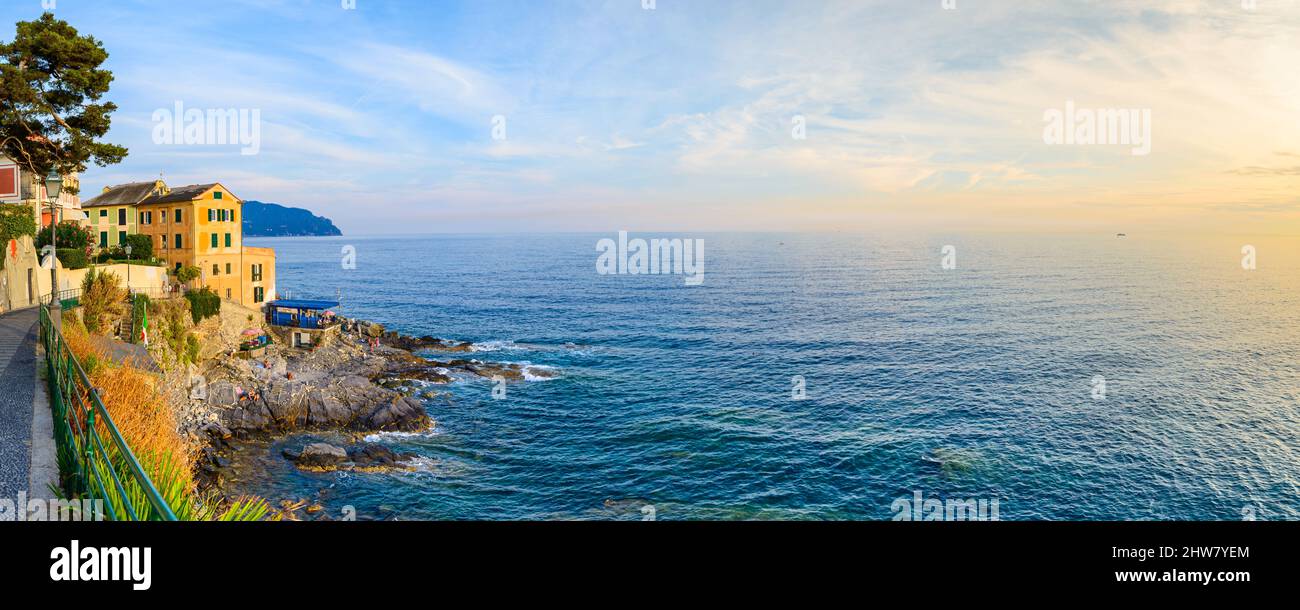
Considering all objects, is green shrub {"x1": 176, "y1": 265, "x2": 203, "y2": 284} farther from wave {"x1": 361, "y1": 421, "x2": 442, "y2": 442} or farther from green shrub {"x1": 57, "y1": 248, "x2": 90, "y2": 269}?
wave {"x1": 361, "y1": 421, "x2": 442, "y2": 442}

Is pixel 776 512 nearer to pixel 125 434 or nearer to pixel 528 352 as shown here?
pixel 125 434

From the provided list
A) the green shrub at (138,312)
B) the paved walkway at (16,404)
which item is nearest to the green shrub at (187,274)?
the green shrub at (138,312)

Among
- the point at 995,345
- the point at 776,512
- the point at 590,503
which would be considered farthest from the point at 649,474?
the point at 995,345

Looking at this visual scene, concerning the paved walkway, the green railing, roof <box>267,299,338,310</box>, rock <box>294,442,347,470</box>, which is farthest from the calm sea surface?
the green railing

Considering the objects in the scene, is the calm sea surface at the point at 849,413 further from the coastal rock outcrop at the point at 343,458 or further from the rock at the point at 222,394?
the rock at the point at 222,394

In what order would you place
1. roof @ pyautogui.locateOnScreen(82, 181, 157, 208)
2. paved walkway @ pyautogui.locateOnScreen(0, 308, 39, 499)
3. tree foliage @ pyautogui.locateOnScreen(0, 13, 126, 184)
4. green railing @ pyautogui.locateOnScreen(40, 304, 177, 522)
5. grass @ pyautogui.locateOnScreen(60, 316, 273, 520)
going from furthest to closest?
1. roof @ pyautogui.locateOnScreen(82, 181, 157, 208)
2. tree foliage @ pyautogui.locateOnScreen(0, 13, 126, 184)
3. paved walkway @ pyautogui.locateOnScreen(0, 308, 39, 499)
4. grass @ pyautogui.locateOnScreen(60, 316, 273, 520)
5. green railing @ pyautogui.locateOnScreen(40, 304, 177, 522)
